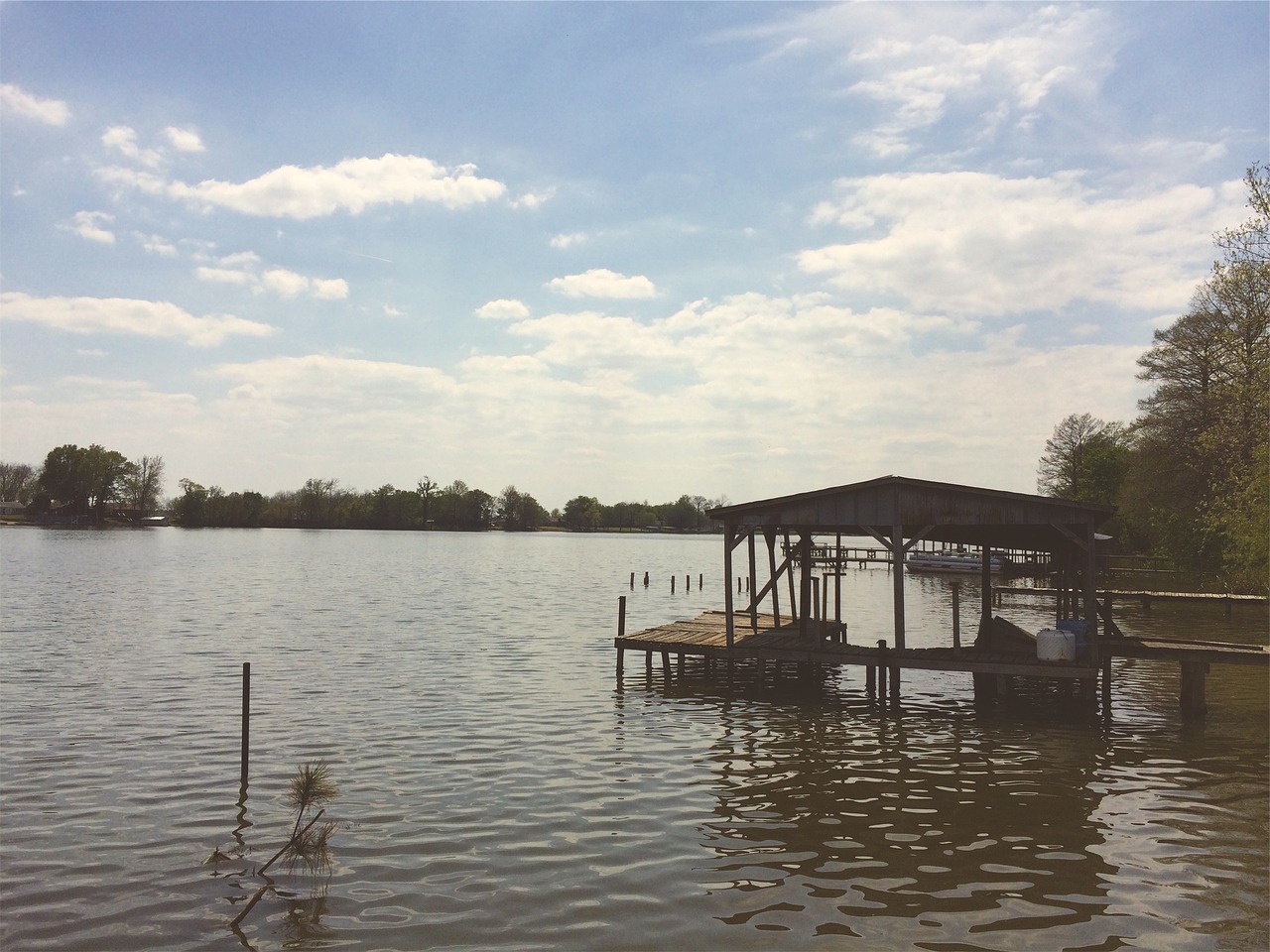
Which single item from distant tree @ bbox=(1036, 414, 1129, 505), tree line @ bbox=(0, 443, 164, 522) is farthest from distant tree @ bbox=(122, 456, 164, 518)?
distant tree @ bbox=(1036, 414, 1129, 505)

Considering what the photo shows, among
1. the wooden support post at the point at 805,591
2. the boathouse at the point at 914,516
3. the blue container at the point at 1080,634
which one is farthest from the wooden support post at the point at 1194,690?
the wooden support post at the point at 805,591

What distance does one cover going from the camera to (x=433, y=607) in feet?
145

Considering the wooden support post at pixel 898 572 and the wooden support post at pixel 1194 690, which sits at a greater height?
the wooden support post at pixel 898 572

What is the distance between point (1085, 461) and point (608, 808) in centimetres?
8330

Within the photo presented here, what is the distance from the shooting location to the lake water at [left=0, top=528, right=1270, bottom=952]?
30.7 ft

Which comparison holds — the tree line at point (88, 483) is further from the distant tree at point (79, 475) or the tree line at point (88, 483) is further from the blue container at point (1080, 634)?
the blue container at point (1080, 634)

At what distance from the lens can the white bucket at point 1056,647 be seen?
1981 cm

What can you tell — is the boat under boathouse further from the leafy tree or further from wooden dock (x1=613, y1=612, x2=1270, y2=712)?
the leafy tree

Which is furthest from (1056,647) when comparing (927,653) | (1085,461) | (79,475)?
(79,475)

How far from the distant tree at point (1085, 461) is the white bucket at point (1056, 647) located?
214 ft

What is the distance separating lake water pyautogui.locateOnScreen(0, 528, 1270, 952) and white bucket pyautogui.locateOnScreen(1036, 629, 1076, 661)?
147 centimetres

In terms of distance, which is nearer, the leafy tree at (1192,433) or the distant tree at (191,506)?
the leafy tree at (1192,433)

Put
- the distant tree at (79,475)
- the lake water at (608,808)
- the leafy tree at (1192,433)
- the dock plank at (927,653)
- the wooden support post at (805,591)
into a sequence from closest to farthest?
1. the lake water at (608,808)
2. the dock plank at (927,653)
3. the wooden support post at (805,591)
4. the leafy tree at (1192,433)
5. the distant tree at (79,475)

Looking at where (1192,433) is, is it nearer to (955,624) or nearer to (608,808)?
(955,624)
